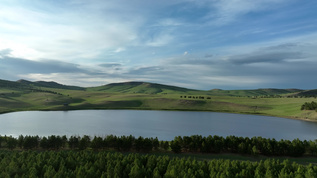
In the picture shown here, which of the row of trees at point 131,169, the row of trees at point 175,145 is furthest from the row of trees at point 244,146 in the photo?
the row of trees at point 131,169

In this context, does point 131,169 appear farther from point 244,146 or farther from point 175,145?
point 244,146

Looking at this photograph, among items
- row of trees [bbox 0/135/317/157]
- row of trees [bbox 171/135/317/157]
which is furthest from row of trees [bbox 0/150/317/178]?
row of trees [bbox 171/135/317/157]

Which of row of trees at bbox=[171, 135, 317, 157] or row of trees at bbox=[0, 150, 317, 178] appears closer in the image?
row of trees at bbox=[0, 150, 317, 178]

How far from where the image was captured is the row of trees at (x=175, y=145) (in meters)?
40.9

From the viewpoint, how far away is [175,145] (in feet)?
135

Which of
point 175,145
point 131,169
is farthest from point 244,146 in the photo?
point 131,169

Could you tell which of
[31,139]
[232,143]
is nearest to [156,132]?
[232,143]

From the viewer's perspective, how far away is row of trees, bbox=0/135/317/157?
134 ft

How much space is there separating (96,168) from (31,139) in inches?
841

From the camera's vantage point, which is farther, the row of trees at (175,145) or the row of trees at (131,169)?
the row of trees at (175,145)

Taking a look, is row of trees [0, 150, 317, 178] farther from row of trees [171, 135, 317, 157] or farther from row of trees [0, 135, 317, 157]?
row of trees [171, 135, 317, 157]

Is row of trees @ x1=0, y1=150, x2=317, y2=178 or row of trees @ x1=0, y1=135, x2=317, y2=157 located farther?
row of trees @ x1=0, y1=135, x2=317, y2=157

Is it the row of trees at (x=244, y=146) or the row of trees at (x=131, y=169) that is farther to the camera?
the row of trees at (x=244, y=146)

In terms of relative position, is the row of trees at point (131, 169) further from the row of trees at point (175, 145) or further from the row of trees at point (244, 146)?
the row of trees at point (244, 146)
